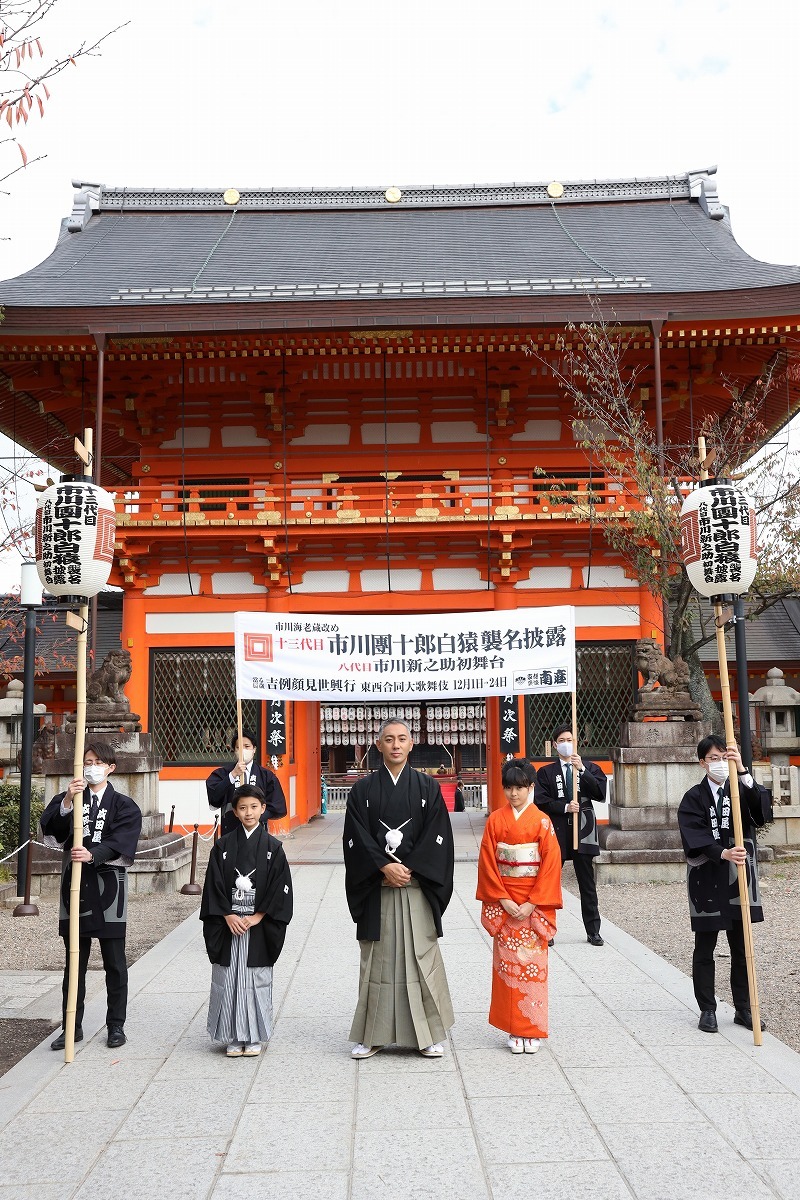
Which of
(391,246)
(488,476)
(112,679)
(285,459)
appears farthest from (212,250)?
(112,679)

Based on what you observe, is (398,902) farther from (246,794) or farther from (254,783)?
(254,783)

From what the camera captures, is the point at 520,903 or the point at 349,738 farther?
the point at 349,738

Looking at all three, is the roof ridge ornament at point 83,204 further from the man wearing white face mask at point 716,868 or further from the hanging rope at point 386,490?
the man wearing white face mask at point 716,868

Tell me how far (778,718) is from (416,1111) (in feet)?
44.9

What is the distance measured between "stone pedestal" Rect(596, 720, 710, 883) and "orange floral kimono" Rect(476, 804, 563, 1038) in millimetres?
5392

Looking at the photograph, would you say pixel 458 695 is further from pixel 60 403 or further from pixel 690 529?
pixel 60 403

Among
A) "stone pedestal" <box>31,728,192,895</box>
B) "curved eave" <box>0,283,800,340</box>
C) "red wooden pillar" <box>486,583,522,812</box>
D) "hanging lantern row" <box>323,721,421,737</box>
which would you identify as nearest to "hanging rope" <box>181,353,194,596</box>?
"curved eave" <box>0,283,800,340</box>

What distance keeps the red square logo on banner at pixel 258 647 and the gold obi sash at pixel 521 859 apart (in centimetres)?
663

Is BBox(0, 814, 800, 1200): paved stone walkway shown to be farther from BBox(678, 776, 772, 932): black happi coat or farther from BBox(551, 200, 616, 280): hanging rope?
BBox(551, 200, 616, 280): hanging rope

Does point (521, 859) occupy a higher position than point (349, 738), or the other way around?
point (349, 738)

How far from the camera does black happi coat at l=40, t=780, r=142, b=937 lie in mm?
5113

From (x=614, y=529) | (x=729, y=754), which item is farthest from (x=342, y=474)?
(x=729, y=754)

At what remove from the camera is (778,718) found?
16.1 m

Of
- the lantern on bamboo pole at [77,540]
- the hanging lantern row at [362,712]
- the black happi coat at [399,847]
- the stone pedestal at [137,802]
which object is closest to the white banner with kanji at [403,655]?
the stone pedestal at [137,802]
